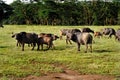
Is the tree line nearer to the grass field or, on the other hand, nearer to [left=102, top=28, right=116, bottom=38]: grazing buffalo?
[left=102, top=28, right=116, bottom=38]: grazing buffalo

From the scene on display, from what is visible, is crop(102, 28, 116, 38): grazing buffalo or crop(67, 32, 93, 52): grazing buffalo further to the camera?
crop(102, 28, 116, 38): grazing buffalo

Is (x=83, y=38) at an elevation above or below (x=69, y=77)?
above

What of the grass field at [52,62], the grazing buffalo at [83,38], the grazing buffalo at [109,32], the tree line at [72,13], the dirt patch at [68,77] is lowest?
the tree line at [72,13]

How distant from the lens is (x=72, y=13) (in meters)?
82.1

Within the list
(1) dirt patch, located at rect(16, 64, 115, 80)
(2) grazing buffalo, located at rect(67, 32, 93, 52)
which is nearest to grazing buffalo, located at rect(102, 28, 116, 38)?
(2) grazing buffalo, located at rect(67, 32, 93, 52)

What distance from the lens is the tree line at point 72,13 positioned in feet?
266

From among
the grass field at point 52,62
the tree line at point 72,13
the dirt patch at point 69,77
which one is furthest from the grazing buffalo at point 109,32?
the tree line at point 72,13

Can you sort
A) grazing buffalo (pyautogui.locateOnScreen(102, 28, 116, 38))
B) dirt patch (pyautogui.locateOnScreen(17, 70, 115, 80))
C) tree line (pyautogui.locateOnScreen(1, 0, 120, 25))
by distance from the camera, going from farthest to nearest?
tree line (pyautogui.locateOnScreen(1, 0, 120, 25)), grazing buffalo (pyautogui.locateOnScreen(102, 28, 116, 38)), dirt patch (pyautogui.locateOnScreen(17, 70, 115, 80))

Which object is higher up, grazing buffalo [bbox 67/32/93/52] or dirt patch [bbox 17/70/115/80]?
grazing buffalo [bbox 67/32/93/52]

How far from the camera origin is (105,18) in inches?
3250

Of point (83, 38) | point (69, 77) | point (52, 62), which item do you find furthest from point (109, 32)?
point (69, 77)

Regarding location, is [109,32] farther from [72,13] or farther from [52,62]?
[72,13]

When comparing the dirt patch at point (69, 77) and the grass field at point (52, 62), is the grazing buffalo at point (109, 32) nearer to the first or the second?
the grass field at point (52, 62)

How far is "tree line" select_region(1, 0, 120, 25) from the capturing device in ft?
266
